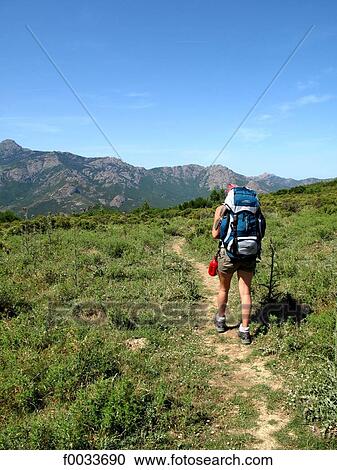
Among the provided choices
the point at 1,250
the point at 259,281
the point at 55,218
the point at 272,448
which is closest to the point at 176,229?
the point at 1,250

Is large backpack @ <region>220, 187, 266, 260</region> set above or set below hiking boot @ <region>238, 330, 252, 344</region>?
above

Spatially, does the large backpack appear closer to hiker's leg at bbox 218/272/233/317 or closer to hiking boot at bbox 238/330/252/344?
hiker's leg at bbox 218/272/233/317

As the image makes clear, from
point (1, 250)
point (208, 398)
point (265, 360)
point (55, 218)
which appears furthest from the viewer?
point (55, 218)

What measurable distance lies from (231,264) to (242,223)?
0.66 meters

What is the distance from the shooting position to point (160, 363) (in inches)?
197

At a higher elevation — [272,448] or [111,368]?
[111,368]

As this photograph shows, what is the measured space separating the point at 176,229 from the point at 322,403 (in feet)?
49.5

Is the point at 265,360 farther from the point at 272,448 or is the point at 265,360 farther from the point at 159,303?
the point at 159,303

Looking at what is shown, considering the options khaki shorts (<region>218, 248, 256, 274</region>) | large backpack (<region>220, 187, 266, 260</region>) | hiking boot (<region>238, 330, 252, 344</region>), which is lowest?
hiking boot (<region>238, 330, 252, 344</region>)

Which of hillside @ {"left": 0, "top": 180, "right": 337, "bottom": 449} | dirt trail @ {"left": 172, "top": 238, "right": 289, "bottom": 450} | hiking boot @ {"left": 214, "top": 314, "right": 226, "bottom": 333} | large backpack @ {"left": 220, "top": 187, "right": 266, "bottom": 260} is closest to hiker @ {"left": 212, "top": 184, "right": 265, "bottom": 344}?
large backpack @ {"left": 220, "top": 187, "right": 266, "bottom": 260}

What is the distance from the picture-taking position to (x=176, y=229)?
18.8 metres

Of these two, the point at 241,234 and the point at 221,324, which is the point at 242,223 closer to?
the point at 241,234

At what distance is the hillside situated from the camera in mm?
3652

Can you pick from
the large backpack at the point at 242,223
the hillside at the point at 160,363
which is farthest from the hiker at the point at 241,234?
the hillside at the point at 160,363
